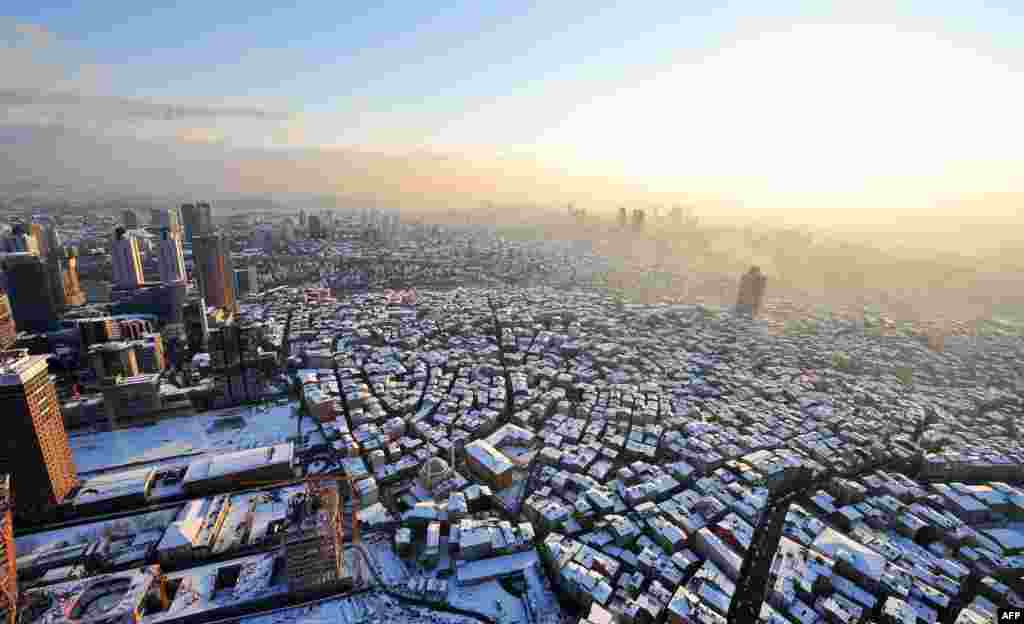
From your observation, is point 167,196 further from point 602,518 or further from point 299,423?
point 602,518

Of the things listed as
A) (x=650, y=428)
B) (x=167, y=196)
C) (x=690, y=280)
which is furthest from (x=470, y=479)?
(x=167, y=196)

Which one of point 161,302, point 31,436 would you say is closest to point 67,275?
point 161,302

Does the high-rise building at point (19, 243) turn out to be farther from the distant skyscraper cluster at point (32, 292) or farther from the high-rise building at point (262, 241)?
the high-rise building at point (262, 241)

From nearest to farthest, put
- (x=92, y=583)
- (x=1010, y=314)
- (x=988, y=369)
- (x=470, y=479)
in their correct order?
(x=92, y=583) < (x=470, y=479) < (x=988, y=369) < (x=1010, y=314)

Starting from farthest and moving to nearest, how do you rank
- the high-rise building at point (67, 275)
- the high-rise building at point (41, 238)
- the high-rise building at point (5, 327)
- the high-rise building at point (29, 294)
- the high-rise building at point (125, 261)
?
1. the high-rise building at point (41, 238)
2. the high-rise building at point (125, 261)
3. the high-rise building at point (67, 275)
4. the high-rise building at point (29, 294)
5. the high-rise building at point (5, 327)

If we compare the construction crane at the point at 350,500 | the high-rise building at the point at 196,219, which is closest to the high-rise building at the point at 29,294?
the construction crane at the point at 350,500

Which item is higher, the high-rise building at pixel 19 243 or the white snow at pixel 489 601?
the high-rise building at pixel 19 243

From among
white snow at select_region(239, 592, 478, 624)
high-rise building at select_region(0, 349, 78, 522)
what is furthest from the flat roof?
high-rise building at select_region(0, 349, 78, 522)

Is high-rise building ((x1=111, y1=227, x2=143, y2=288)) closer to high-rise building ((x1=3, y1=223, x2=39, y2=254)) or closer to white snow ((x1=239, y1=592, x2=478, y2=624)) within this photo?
high-rise building ((x1=3, y1=223, x2=39, y2=254))
